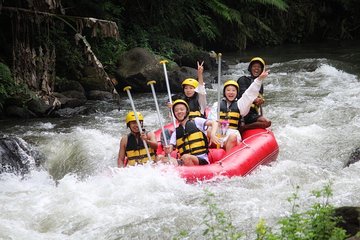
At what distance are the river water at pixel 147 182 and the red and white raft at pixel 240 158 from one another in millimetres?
103

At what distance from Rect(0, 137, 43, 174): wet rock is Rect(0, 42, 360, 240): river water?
0.48 feet

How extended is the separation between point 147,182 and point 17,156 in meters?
2.26

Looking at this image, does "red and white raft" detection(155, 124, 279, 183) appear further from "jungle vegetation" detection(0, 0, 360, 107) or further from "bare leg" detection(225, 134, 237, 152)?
"jungle vegetation" detection(0, 0, 360, 107)

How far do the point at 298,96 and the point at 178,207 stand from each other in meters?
6.56

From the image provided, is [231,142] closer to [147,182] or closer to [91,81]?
[147,182]

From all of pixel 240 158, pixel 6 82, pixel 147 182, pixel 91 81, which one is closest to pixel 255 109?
pixel 240 158

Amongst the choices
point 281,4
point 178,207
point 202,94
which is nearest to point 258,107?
point 202,94

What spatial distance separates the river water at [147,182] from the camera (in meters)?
4.84

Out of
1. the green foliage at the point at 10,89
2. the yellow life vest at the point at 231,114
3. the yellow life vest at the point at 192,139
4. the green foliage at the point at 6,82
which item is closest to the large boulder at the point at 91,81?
the green foliage at the point at 10,89

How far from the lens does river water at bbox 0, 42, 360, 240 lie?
191 inches

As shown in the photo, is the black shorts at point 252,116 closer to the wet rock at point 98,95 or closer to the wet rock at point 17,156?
the wet rock at point 17,156

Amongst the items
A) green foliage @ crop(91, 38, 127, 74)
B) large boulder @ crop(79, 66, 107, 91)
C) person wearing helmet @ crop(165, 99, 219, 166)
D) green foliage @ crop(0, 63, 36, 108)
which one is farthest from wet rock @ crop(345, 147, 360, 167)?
green foliage @ crop(91, 38, 127, 74)

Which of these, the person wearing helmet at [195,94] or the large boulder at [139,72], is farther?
the large boulder at [139,72]

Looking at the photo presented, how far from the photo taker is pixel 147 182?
19.0 feet
